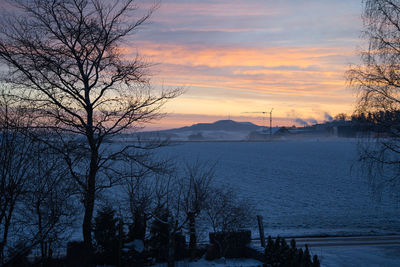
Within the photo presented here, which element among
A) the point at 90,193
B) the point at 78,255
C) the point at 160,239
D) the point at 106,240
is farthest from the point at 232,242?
the point at 90,193

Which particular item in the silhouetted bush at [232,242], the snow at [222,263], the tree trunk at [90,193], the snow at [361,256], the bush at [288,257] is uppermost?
the tree trunk at [90,193]

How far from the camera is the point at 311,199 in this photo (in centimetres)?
3631

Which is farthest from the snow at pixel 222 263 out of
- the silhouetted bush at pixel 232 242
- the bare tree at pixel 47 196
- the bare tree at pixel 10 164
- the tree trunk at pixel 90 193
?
the bare tree at pixel 10 164

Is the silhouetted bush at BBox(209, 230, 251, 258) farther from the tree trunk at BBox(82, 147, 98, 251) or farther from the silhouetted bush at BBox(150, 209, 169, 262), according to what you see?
the tree trunk at BBox(82, 147, 98, 251)

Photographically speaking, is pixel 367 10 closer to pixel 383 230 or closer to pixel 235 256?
pixel 235 256

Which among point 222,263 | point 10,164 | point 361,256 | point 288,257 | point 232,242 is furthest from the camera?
point 361,256

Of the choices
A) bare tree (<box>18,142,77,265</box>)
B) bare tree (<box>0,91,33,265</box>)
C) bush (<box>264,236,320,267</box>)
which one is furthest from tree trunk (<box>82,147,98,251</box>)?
bush (<box>264,236,320,267</box>)

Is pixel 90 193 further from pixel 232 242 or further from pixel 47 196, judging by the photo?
pixel 232 242

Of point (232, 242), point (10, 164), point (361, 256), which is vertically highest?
point (10, 164)

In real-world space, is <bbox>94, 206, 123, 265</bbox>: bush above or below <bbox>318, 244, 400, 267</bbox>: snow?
above

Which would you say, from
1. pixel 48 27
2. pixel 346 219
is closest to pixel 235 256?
pixel 48 27

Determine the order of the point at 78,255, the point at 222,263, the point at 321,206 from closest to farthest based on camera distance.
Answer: the point at 78,255, the point at 222,263, the point at 321,206

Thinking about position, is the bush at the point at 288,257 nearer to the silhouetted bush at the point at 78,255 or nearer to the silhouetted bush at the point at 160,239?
the silhouetted bush at the point at 160,239

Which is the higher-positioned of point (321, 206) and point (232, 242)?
point (232, 242)
